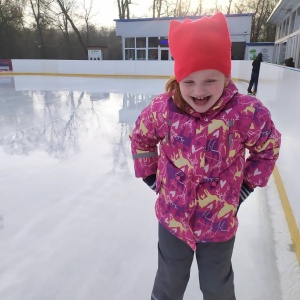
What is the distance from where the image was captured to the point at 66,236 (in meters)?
1.87

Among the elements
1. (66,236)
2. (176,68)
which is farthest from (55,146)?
(176,68)

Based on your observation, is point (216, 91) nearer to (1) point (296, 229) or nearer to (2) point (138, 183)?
(1) point (296, 229)

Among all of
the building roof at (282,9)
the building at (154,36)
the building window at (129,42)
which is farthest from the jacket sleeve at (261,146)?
the building window at (129,42)

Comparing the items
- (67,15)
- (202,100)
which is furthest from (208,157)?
(67,15)

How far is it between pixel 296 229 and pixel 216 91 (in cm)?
126

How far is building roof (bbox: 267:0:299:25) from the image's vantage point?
11.6 metres

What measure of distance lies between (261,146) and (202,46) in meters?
0.36

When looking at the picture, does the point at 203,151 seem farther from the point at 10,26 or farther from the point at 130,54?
the point at 10,26

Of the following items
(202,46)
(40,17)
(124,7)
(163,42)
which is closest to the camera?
(202,46)

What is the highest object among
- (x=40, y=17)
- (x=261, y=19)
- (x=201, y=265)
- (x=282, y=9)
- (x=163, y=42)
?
(x=40, y=17)

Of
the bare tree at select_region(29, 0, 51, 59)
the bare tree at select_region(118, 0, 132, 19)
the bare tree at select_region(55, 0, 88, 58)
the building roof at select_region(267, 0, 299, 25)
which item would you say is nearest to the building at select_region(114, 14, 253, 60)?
the building roof at select_region(267, 0, 299, 25)

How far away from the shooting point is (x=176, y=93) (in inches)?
37.4

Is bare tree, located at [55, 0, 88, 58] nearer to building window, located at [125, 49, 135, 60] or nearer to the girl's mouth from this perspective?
building window, located at [125, 49, 135, 60]

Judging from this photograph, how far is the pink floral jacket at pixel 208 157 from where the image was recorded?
36.5 inches
